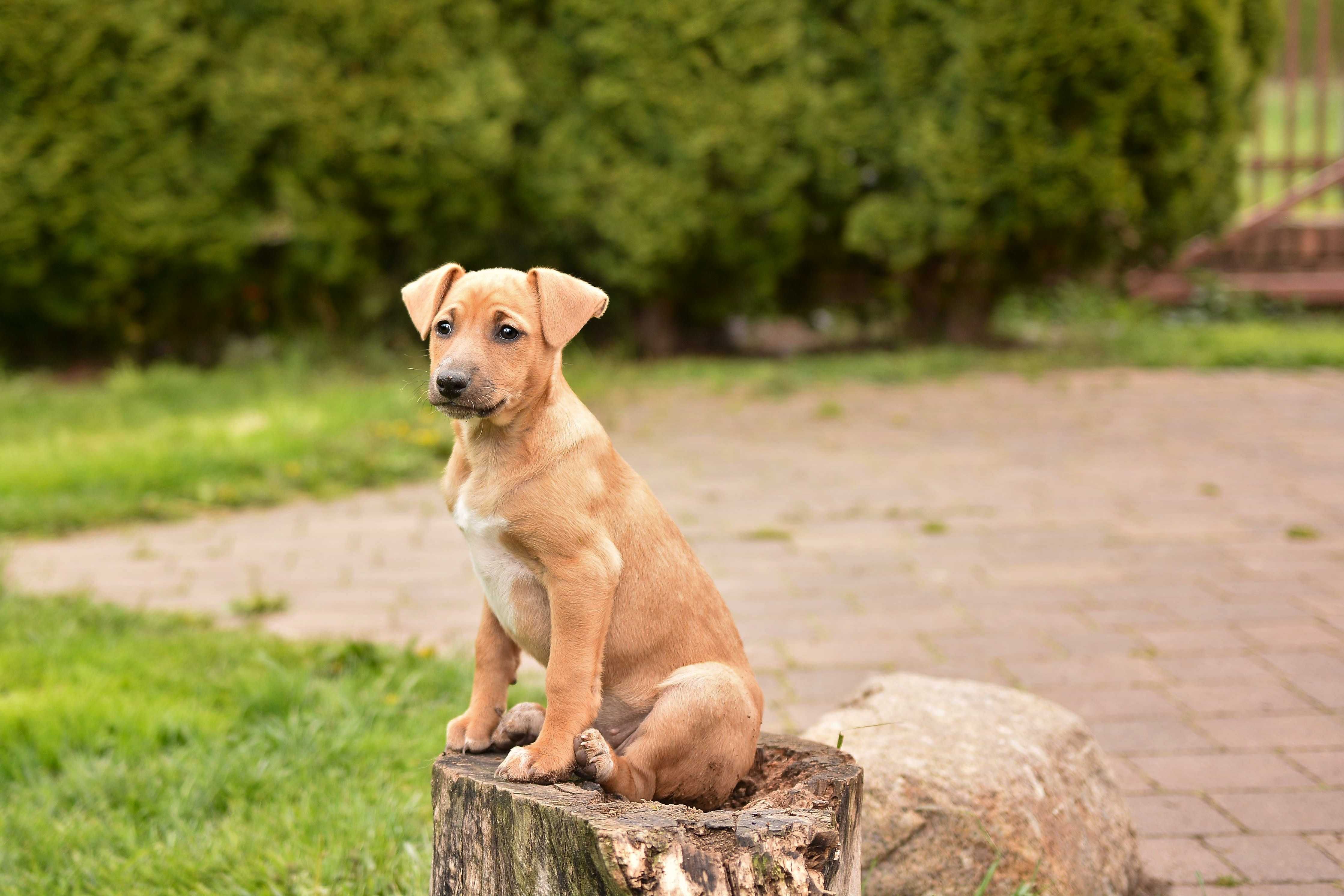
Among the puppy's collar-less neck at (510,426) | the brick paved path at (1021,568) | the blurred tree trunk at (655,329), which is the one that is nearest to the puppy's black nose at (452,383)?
the puppy's collar-less neck at (510,426)

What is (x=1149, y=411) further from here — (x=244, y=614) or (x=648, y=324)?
(x=244, y=614)

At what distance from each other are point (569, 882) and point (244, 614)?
3390 millimetres

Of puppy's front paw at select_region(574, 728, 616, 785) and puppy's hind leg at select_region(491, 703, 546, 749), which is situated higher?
puppy's front paw at select_region(574, 728, 616, 785)

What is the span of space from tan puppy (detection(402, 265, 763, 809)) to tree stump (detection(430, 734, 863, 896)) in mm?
83

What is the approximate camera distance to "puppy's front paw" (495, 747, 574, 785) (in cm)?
223

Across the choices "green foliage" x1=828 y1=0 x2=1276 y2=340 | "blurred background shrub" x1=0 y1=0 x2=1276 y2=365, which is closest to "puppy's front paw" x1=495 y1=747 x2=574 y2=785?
"blurred background shrub" x1=0 y1=0 x2=1276 y2=365

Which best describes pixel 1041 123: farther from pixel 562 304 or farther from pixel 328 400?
pixel 562 304

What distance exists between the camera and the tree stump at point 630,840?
204 cm

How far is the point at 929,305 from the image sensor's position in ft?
35.9

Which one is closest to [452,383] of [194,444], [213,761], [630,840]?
[630,840]

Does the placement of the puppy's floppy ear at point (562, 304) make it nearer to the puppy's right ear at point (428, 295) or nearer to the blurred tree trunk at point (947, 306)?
the puppy's right ear at point (428, 295)

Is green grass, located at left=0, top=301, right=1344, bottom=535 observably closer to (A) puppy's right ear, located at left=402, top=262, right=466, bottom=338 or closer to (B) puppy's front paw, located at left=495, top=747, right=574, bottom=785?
(A) puppy's right ear, located at left=402, top=262, right=466, bottom=338

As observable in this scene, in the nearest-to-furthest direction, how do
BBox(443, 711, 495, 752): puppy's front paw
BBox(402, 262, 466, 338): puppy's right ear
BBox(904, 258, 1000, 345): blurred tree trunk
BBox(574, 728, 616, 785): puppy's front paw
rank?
BBox(574, 728, 616, 785): puppy's front paw, BBox(402, 262, 466, 338): puppy's right ear, BBox(443, 711, 495, 752): puppy's front paw, BBox(904, 258, 1000, 345): blurred tree trunk

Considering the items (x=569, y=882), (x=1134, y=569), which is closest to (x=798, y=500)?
(x=1134, y=569)
